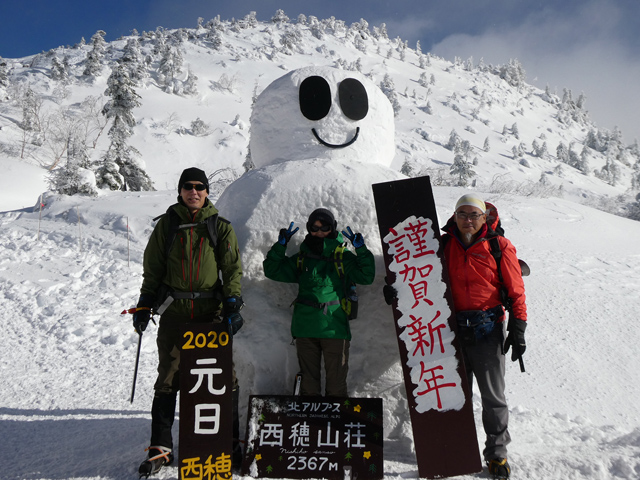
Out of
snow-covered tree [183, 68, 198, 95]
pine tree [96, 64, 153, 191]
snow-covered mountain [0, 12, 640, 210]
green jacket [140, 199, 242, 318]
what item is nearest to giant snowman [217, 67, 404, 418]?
green jacket [140, 199, 242, 318]

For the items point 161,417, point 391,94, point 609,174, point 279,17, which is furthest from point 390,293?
point 279,17

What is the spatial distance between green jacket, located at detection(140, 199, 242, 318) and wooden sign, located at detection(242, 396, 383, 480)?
0.61 meters

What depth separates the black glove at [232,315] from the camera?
72.7 inches

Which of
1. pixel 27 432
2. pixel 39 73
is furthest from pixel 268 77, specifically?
pixel 27 432

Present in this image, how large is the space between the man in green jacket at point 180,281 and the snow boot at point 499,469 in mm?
1272

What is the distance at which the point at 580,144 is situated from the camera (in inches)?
2354

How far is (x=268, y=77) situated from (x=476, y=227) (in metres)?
49.6

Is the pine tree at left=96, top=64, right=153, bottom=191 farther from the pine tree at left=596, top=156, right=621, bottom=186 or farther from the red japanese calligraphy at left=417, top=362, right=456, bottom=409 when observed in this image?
the pine tree at left=596, top=156, right=621, bottom=186

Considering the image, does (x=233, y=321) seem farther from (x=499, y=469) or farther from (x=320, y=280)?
(x=499, y=469)

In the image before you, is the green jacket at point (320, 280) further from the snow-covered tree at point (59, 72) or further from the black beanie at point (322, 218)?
the snow-covered tree at point (59, 72)

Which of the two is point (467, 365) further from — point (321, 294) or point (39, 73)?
point (39, 73)

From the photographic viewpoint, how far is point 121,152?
15242 millimetres

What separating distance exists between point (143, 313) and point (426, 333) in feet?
4.66

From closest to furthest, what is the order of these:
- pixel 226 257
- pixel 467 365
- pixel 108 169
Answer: pixel 226 257 < pixel 467 365 < pixel 108 169
